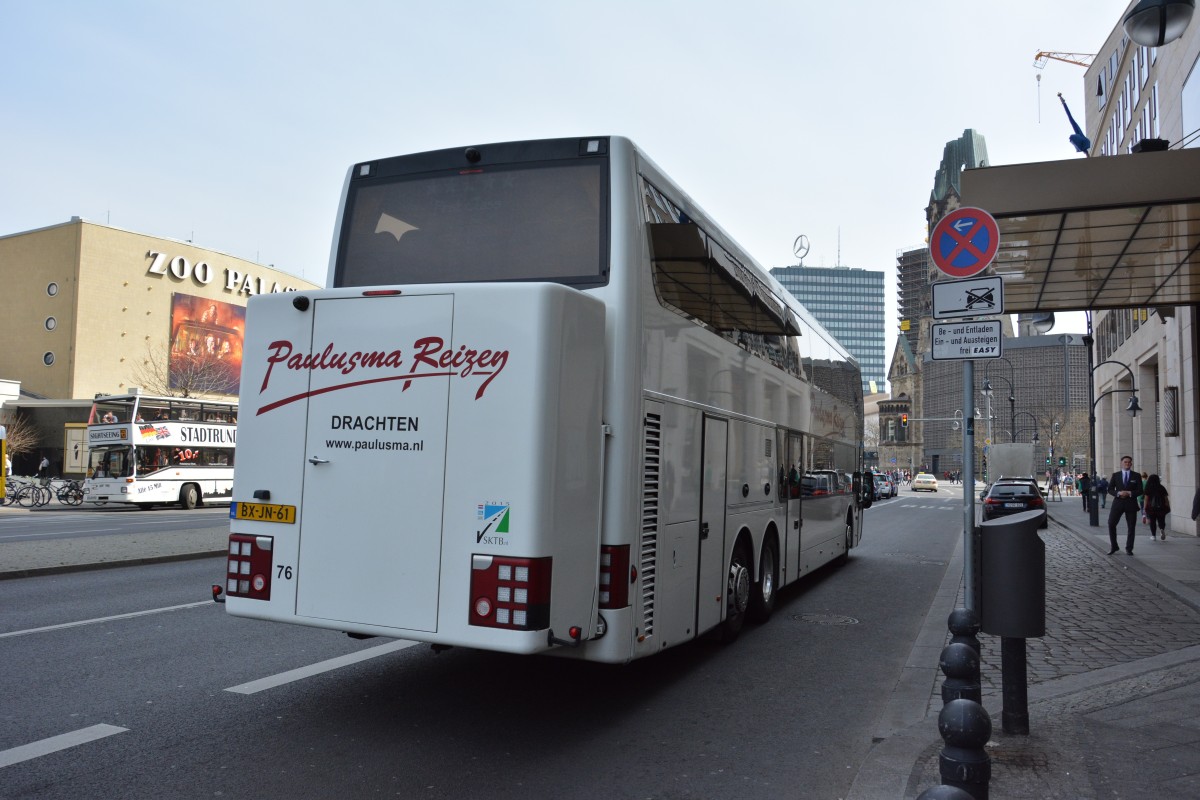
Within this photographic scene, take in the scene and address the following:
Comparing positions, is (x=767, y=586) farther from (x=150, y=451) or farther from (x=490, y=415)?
(x=150, y=451)

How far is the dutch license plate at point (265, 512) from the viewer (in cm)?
561

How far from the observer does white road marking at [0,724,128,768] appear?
4.81 meters

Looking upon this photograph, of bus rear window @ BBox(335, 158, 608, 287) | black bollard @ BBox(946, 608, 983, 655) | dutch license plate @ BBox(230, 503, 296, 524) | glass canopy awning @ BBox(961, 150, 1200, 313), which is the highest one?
glass canopy awning @ BBox(961, 150, 1200, 313)

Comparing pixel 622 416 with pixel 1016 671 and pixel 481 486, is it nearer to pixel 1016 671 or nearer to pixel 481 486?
pixel 481 486

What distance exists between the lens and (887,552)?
18.4 m

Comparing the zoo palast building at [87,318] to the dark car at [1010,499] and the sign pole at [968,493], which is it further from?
the sign pole at [968,493]

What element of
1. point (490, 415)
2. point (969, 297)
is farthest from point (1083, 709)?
point (490, 415)

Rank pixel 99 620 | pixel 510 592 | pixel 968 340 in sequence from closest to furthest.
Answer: pixel 510 592
pixel 968 340
pixel 99 620

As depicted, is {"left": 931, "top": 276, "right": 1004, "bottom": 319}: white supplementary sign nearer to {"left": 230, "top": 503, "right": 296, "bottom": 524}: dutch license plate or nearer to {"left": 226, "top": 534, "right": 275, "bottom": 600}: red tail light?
{"left": 230, "top": 503, "right": 296, "bottom": 524}: dutch license plate

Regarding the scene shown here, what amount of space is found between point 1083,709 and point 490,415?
4294 millimetres

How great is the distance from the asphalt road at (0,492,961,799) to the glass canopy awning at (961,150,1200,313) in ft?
17.0

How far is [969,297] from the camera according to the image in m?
6.29

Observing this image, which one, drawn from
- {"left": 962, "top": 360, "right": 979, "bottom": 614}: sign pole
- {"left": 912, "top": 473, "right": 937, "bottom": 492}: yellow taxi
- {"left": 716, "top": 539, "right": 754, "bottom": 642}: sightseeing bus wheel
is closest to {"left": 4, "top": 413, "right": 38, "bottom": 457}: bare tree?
{"left": 716, "top": 539, "right": 754, "bottom": 642}: sightseeing bus wheel

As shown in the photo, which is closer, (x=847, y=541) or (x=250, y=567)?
(x=250, y=567)
